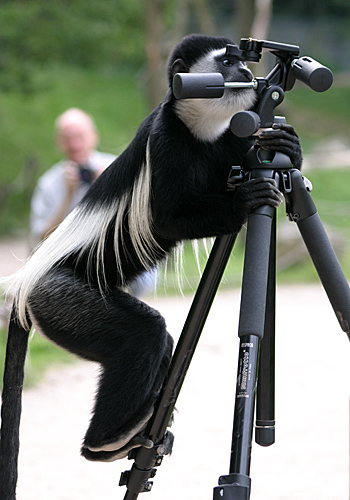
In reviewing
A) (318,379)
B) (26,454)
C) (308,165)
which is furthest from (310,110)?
(26,454)

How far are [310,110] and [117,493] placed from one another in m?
12.8

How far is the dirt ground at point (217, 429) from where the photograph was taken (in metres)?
2.06

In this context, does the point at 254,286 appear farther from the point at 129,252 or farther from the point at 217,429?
the point at 217,429

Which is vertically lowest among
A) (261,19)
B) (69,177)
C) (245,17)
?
(69,177)

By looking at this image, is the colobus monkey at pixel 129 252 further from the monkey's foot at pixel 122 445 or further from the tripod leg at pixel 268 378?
the tripod leg at pixel 268 378

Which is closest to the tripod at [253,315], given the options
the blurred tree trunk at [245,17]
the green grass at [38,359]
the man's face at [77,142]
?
the man's face at [77,142]

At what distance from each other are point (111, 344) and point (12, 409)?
0.80 ft

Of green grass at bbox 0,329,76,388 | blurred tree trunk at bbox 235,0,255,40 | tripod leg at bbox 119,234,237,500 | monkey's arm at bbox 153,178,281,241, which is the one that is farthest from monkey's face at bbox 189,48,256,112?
blurred tree trunk at bbox 235,0,255,40

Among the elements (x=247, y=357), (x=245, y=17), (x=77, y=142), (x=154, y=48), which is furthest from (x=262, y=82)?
(x=245, y=17)

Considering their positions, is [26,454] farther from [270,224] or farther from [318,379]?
[270,224]

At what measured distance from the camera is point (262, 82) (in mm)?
1044

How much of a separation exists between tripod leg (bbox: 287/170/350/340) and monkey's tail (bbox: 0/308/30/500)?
0.65 m

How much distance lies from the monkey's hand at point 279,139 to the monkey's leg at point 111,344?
1.44 feet

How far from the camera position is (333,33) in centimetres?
1669
